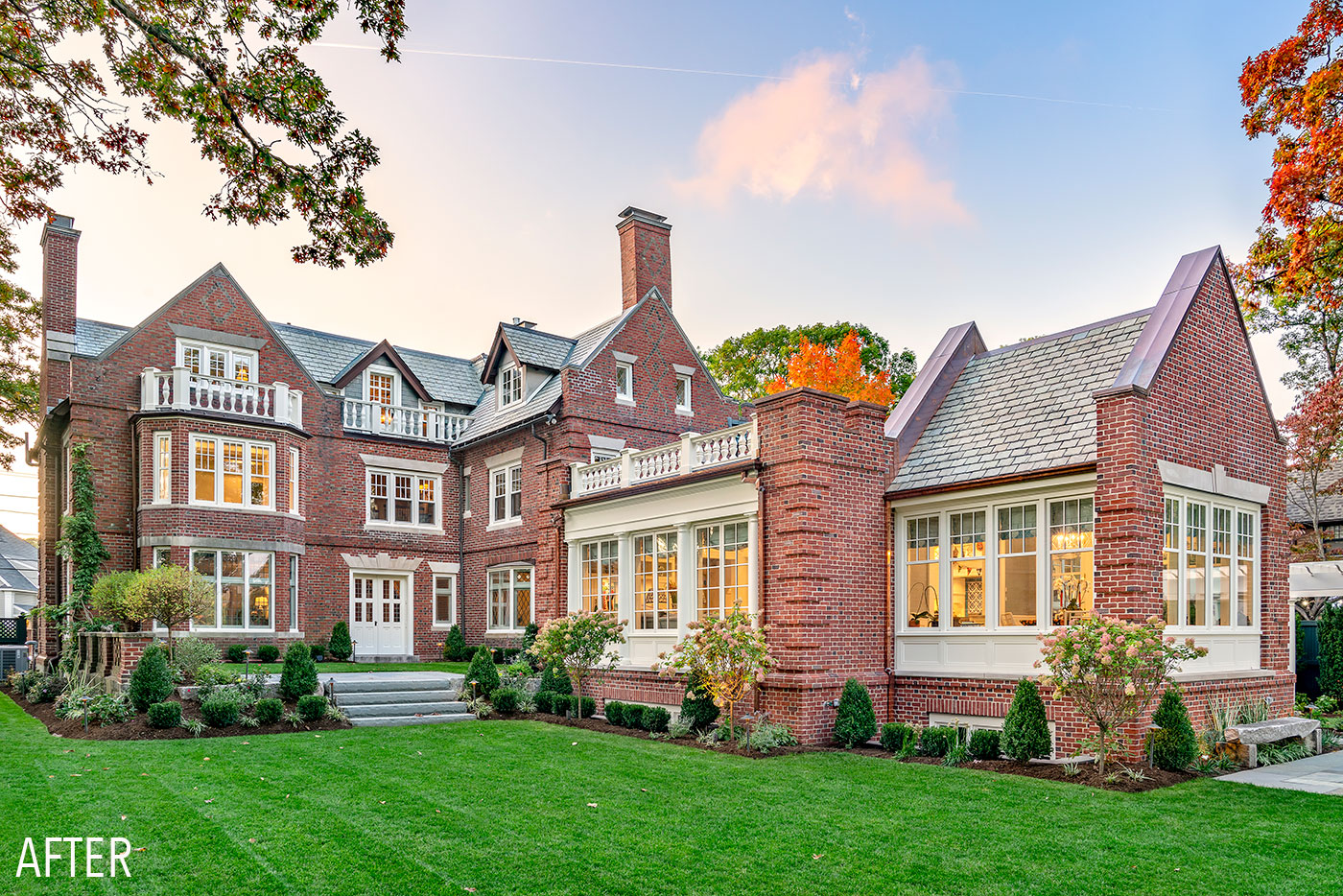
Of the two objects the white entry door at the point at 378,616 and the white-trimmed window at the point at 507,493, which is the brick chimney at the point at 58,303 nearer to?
the white entry door at the point at 378,616

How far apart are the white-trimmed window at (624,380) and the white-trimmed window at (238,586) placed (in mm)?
9901

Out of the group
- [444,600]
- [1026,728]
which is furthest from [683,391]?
[1026,728]

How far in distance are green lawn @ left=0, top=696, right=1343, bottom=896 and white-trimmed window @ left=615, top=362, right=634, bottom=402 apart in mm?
14171

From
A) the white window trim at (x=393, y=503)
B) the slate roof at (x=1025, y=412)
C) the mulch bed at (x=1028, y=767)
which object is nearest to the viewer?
the mulch bed at (x=1028, y=767)

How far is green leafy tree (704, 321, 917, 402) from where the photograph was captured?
43.2m

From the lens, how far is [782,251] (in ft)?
73.4

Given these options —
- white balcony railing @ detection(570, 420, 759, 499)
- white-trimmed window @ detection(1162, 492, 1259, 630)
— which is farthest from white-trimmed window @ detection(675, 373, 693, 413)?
white-trimmed window @ detection(1162, 492, 1259, 630)

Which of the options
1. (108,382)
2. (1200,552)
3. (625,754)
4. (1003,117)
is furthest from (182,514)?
(1200,552)

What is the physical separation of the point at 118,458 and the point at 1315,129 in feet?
81.9

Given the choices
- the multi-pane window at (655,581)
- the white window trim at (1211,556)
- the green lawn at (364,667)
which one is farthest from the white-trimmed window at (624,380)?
the white window trim at (1211,556)

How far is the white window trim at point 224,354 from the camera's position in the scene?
23859 millimetres

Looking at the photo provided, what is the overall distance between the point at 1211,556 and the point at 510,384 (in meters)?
19.0

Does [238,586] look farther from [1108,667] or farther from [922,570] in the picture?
[1108,667]

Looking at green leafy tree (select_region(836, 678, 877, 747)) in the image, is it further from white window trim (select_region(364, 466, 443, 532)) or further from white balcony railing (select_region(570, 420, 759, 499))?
white window trim (select_region(364, 466, 443, 532))
